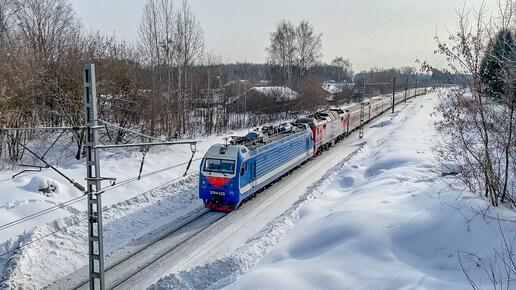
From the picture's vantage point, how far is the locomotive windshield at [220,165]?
17.1 metres

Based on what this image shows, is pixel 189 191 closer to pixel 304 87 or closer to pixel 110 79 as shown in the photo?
pixel 110 79

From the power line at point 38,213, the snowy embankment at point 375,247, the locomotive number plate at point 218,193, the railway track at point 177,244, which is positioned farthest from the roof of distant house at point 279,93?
the power line at point 38,213

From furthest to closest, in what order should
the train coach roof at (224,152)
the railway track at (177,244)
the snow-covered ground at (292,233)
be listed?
the train coach roof at (224,152) → the railway track at (177,244) → the snow-covered ground at (292,233)

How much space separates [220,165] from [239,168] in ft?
2.89

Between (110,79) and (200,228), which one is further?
(110,79)

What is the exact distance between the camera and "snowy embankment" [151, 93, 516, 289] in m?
9.15

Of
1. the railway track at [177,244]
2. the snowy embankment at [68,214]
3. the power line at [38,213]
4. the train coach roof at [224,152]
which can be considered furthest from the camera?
the train coach roof at [224,152]

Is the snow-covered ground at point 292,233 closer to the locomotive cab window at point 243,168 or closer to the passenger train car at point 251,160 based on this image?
the passenger train car at point 251,160

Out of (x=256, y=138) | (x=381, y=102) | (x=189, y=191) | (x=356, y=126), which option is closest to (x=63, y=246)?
(x=189, y=191)

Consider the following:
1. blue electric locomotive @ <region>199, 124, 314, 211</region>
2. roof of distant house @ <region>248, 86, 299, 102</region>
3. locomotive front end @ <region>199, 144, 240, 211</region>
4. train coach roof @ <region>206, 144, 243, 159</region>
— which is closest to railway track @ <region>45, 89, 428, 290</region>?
locomotive front end @ <region>199, 144, 240, 211</region>

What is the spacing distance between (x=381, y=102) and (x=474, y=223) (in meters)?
50.3

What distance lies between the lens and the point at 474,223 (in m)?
10.7

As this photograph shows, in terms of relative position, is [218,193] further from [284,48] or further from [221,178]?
[284,48]

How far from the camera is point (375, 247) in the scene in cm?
1047
